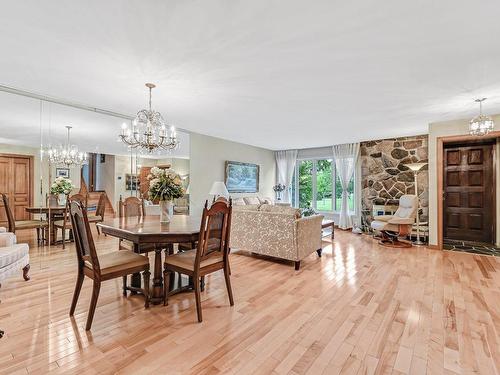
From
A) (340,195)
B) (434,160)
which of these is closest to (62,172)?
(434,160)

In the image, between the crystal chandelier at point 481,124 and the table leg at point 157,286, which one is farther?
the crystal chandelier at point 481,124

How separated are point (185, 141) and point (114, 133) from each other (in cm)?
138

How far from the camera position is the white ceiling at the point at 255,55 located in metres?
1.75

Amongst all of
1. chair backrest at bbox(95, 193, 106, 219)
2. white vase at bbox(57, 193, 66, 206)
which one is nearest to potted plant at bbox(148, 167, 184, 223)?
chair backrest at bbox(95, 193, 106, 219)

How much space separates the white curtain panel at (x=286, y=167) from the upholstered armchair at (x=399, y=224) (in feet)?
10.3

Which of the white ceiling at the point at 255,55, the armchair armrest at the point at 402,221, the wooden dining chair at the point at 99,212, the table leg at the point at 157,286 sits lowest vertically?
the table leg at the point at 157,286

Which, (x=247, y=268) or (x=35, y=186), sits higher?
(x=35, y=186)

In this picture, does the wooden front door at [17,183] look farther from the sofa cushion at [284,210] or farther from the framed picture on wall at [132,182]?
the sofa cushion at [284,210]

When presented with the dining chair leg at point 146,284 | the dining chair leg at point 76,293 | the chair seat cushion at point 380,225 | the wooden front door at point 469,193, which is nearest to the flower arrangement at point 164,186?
the dining chair leg at point 146,284

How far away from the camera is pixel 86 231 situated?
6.60 feet

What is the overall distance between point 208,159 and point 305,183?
349 cm

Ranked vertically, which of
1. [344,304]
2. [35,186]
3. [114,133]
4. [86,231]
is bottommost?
[344,304]

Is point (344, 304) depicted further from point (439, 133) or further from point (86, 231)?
point (439, 133)

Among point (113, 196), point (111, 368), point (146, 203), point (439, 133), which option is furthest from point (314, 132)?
point (111, 368)
